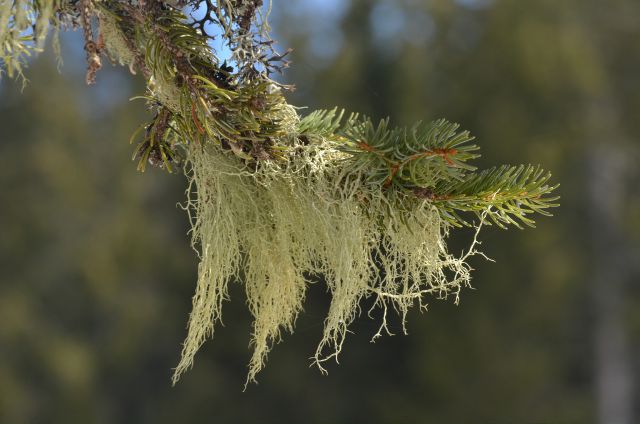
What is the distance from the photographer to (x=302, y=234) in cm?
60

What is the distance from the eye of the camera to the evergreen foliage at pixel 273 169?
20.6 inches

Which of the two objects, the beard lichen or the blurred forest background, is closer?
the beard lichen

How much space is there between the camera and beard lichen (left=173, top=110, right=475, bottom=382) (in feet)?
1.84

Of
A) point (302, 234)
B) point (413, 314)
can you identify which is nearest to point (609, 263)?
point (413, 314)

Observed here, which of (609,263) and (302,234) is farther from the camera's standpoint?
(609,263)

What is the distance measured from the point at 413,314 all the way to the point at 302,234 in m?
5.17

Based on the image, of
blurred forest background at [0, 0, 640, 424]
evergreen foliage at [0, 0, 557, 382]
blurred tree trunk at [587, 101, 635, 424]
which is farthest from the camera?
blurred tree trunk at [587, 101, 635, 424]

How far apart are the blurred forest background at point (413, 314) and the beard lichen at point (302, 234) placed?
16.2ft

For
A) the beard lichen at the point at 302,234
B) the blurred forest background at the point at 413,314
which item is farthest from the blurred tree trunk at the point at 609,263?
the beard lichen at the point at 302,234

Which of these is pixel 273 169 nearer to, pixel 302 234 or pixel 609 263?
pixel 302 234

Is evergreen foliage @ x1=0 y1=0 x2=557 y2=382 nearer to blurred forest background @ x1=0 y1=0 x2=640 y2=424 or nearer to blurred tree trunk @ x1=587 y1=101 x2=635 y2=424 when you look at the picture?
blurred forest background @ x1=0 y1=0 x2=640 y2=424

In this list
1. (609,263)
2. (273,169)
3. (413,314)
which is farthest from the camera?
(609,263)

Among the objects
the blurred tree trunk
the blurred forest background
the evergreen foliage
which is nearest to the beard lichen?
the evergreen foliage

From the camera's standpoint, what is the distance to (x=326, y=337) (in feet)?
1.76
